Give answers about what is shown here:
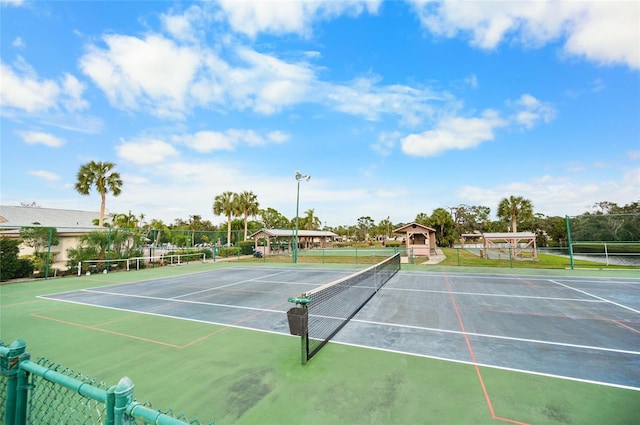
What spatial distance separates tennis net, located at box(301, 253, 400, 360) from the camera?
6.22 meters

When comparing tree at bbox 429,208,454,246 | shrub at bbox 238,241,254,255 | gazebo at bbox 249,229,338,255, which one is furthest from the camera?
tree at bbox 429,208,454,246

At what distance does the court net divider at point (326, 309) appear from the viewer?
5.24 m

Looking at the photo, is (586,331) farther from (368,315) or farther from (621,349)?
(368,315)

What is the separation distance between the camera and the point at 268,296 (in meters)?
11.4

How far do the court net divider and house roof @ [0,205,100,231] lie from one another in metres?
33.3

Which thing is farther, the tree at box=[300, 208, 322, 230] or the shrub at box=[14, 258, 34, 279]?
the tree at box=[300, 208, 322, 230]

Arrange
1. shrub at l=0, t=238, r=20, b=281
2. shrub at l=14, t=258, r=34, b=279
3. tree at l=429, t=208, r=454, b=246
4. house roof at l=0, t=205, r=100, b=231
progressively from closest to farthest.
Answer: shrub at l=0, t=238, r=20, b=281
shrub at l=14, t=258, r=34, b=279
house roof at l=0, t=205, r=100, b=231
tree at l=429, t=208, r=454, b=246

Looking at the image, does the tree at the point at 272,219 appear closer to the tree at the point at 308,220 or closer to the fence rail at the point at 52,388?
the tree at the point at 308,220

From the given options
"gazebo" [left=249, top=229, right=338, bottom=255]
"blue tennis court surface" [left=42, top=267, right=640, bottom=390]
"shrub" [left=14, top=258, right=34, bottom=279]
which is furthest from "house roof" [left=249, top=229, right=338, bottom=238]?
"blue tennis court surface" [left=42, top=267, right=640, bottom=390]

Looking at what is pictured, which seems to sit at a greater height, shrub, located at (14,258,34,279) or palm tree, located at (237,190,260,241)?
palm tree, located at (237,190,260,241)

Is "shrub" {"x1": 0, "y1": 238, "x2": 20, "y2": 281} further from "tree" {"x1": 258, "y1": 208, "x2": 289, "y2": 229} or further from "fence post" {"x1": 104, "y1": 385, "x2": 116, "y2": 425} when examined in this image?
"tree" {"x1": 258, "y1": 208, "x2": 289, "y2": 229}

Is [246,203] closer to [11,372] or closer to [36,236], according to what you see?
[36,236]

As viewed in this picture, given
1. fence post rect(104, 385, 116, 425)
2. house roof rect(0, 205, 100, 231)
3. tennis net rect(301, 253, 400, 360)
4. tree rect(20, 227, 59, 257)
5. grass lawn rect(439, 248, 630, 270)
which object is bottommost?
grass lawn rect(439, 248, 630, 270)

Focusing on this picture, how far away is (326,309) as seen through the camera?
8.97m
